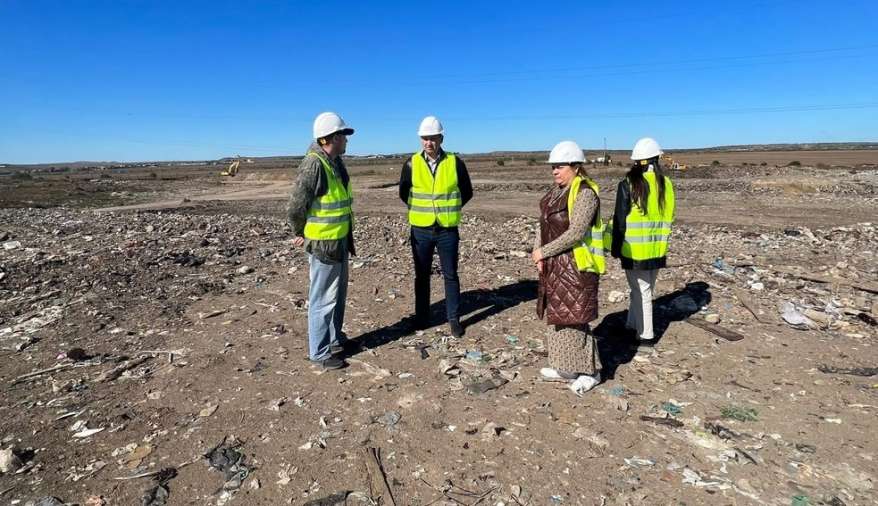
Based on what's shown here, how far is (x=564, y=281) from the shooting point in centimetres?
381

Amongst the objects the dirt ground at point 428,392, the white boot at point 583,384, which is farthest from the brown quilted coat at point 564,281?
the dirt ground at point 428,392

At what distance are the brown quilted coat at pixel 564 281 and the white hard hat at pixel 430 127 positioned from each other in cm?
139

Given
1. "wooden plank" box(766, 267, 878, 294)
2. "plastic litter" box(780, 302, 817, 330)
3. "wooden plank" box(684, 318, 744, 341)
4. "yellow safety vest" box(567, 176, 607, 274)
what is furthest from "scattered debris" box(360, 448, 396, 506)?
"wooden plank" box(766, 267, 878, 294)

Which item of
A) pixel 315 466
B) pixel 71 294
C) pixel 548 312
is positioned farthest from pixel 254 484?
pixel 71 294

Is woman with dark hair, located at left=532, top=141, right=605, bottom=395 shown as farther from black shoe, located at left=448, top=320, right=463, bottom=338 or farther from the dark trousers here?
black shoe, located at left=448, top=320, right=463, bottom=338

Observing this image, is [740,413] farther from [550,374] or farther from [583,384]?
[550,374]

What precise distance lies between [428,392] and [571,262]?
4.94 ft

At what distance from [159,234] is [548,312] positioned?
1014 cm

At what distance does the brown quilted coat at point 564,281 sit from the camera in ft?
12.3

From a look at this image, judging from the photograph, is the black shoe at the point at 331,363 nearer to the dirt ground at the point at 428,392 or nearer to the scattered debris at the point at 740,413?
the dirt ground at the point at 428,392

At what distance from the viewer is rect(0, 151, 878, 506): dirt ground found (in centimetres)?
301

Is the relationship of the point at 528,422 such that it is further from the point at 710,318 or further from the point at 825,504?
the point at 710,318

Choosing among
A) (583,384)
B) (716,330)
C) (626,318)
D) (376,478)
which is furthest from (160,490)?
(716,330)

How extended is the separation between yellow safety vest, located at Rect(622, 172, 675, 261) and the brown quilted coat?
3.01 feet
